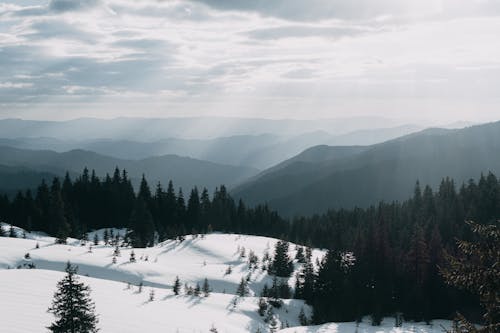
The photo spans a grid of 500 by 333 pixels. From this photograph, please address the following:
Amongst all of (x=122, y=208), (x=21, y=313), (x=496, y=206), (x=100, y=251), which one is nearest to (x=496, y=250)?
(x=21, y=313)

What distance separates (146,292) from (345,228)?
229ft

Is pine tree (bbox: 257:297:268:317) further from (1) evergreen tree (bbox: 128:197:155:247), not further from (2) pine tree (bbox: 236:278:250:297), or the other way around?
(1) evergreen tree (bbox: 128:197:155:247)

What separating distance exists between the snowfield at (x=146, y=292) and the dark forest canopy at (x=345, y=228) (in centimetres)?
376

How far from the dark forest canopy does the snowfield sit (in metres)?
3.76

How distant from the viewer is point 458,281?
9.44 meters

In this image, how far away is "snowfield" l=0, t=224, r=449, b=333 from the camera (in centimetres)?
2122

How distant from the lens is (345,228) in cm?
9362

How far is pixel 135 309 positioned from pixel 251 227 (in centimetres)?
7700

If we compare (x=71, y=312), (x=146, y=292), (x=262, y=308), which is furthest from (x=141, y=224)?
(x=71, y=312)

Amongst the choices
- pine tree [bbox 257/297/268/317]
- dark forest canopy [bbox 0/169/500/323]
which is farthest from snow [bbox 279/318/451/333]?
pine tree [bbox 257/297/268/317]

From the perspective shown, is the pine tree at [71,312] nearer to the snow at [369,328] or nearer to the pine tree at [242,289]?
the snow at [369,328]

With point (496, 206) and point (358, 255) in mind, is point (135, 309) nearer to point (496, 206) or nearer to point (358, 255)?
point (358, 255)

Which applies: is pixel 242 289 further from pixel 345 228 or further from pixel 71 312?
pixel 345 228

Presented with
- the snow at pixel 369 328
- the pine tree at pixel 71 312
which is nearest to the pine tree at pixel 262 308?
the snow at pixel 369 328
